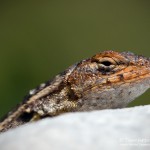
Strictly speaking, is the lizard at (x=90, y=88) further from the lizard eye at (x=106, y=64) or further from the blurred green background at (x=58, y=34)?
the blurred green background at (x=58, y=34)

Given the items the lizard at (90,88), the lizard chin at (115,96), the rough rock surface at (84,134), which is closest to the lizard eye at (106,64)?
the lizard at (90,88)

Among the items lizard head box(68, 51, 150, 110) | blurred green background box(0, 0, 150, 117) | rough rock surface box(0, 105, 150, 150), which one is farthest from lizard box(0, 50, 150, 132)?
blurred green background box(0, 0, 150, 117)

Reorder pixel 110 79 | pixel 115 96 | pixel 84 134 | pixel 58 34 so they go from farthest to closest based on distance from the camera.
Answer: pixel 58 34
pixel 110 79
pixel 115 96
pixel 84 134

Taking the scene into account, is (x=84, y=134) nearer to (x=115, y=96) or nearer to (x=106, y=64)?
(x=115, y=96)

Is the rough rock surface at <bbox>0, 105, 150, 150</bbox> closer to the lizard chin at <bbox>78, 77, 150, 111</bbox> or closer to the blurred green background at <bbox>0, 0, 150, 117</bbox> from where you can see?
the lizard chin at <bbox>78, 77, 150, 111</bbox>

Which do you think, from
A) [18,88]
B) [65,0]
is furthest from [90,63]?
[65,0]

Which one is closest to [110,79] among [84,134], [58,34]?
[84,134]

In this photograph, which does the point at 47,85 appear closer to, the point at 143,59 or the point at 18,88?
the point at 143,59
